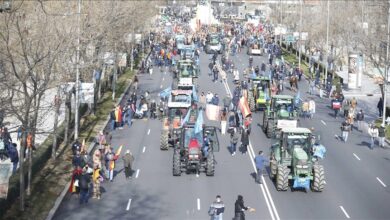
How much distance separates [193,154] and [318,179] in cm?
580

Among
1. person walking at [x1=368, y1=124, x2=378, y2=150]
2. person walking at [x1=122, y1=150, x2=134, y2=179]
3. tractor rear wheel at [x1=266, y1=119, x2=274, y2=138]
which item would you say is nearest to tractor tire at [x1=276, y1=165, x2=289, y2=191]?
person walking at [x1=122, y1=150, x2=134, y2=179]

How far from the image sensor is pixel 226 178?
109 ft

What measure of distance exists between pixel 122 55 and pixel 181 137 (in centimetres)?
2886

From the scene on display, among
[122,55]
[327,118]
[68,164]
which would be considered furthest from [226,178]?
[122,55]

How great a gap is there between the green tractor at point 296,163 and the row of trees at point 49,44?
31.0 ft

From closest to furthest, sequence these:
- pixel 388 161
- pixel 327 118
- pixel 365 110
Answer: pixel 388 161, pixel 327 118, pixel 365 110

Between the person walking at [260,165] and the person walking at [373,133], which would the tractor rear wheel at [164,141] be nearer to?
the person walking at [260,165]

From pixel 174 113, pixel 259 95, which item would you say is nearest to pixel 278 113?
pixel 174 113

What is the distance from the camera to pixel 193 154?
108ft

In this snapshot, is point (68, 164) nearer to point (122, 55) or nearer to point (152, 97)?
point (152, 97)

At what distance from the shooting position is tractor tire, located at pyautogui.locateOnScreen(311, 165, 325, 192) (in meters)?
30.1

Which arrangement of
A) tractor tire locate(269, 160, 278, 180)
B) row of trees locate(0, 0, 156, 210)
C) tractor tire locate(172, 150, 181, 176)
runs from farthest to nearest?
tractor tire locate(172, 150, 181, 176) < tractor tire locate(269, 160, 278, 180) < row of trees locate(0, 0, 156, 210)

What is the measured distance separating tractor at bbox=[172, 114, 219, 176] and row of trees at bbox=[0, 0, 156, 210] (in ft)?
19.6

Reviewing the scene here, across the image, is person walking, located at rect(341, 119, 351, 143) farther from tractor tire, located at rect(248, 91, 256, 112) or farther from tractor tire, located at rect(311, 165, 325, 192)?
tractor tire, located at rect(311, 165, 325, 192)
